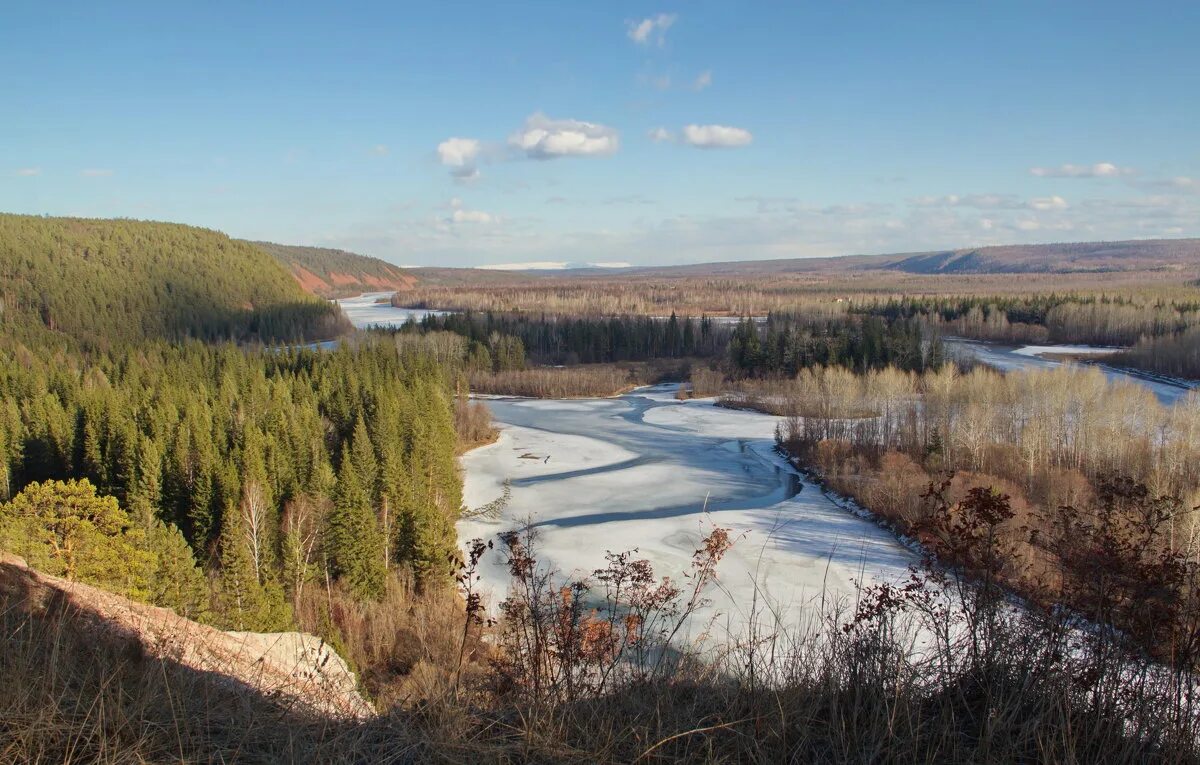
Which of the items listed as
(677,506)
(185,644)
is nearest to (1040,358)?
(677,506)

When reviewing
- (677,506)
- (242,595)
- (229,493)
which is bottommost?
(677,506)

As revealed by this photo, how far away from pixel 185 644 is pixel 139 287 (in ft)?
440

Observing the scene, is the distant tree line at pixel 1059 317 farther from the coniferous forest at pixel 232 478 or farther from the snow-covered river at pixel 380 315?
the snow-covered river at pixel 380 315

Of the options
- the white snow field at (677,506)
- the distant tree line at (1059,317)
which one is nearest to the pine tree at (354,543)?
the white snow field at (677,506)

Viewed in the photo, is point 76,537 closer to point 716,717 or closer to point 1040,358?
point 716,717

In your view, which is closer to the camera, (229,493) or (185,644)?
(185,644)

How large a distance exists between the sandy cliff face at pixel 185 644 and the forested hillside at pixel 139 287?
94.7 m

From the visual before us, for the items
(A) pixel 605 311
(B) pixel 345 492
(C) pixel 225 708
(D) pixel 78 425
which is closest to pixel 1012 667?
(C) pixel 225 708

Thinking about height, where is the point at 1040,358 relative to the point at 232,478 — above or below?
below

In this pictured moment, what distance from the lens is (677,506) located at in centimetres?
3603

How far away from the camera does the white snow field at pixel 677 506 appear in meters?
25.4

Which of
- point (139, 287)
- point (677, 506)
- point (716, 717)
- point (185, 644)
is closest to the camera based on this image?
point (716, 717)

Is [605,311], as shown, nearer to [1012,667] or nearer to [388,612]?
[388,612]

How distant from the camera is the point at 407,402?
3841cm
